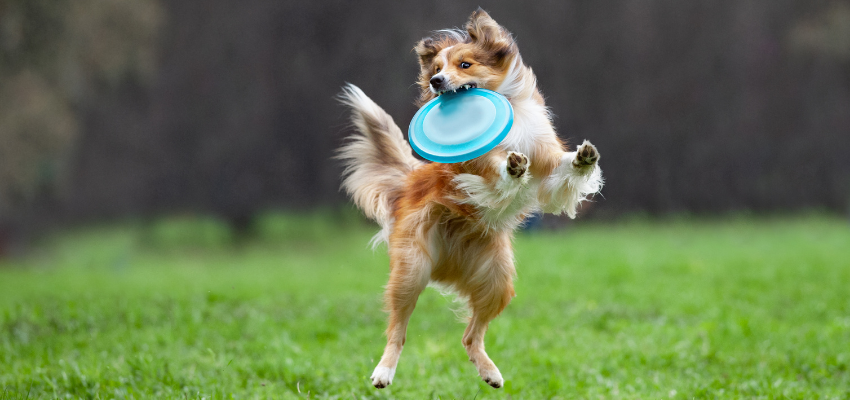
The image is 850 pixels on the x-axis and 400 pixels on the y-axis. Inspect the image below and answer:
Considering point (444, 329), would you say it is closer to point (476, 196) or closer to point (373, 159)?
point (373, 159)

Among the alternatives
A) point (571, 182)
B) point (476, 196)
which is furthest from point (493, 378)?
point (571, 182)

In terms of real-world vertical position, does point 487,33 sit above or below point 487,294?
above

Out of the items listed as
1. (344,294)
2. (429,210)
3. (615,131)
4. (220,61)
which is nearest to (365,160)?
(429,210)

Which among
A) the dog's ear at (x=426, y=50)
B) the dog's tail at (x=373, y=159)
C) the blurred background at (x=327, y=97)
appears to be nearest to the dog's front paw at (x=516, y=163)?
the dog's ear at (x=426, y=50)

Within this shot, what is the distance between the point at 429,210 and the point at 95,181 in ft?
53.3

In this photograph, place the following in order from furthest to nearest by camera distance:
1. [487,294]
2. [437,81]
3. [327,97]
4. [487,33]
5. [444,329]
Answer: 1. [327,97]
2. [444,329]
3. [487,294]
4. [487,33]
5. [437,81]

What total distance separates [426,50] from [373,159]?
0.98 meters

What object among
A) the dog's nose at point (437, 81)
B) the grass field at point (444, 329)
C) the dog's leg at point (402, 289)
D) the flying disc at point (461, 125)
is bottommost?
the grass field at point (444, 329)

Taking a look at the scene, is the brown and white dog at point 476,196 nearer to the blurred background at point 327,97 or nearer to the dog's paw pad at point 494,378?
the dog's paw pad at point 494,378

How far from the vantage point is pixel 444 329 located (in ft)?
26.7

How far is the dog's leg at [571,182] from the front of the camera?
4012mm

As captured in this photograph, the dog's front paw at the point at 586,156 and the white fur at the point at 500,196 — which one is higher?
the dog's front paw at the point at 586,156

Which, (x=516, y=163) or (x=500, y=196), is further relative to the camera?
(x=500, y=196)

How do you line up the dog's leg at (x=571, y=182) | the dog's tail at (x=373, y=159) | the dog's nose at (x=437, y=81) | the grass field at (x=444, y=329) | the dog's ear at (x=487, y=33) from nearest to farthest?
the dog's leg at (x=571, y=182), the dog's nose at (x=437, y=81), the dog's ear at (x=487, y=33), the dog's tail at (x=373, y=159), the grass field at (x=444, y=329)
